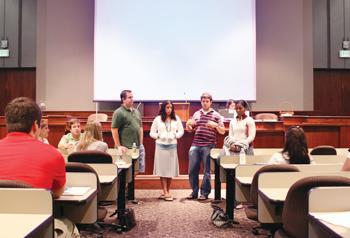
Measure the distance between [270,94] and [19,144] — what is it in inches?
353

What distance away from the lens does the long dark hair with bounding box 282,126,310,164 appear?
3378mm

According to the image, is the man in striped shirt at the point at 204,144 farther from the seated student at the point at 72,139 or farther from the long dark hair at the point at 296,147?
the long dark hair at the point at 296,147

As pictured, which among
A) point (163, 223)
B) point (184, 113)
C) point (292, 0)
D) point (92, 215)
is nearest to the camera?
point (92, 215)

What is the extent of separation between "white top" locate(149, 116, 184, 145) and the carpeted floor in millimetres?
868

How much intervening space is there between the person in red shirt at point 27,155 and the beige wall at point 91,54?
8.22 m

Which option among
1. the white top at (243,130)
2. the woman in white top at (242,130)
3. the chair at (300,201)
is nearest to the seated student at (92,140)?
the woman in white top at (242,130)

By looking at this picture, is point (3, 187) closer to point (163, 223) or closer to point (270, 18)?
point (163, 223)

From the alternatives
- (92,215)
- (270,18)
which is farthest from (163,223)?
(270,18)

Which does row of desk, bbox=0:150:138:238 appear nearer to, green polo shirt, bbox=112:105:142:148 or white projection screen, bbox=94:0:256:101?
green polo shirt, bbox=112:105:142:148

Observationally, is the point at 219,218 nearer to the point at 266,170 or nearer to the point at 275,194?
the point at 266,170

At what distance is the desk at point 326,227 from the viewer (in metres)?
1.55

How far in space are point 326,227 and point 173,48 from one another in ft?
25.6

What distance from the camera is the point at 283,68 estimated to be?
1042 cm

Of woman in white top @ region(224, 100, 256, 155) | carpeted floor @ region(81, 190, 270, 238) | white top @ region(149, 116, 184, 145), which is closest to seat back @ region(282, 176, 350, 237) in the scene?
carpeted floor @ region(81, 190, 270, 238)
